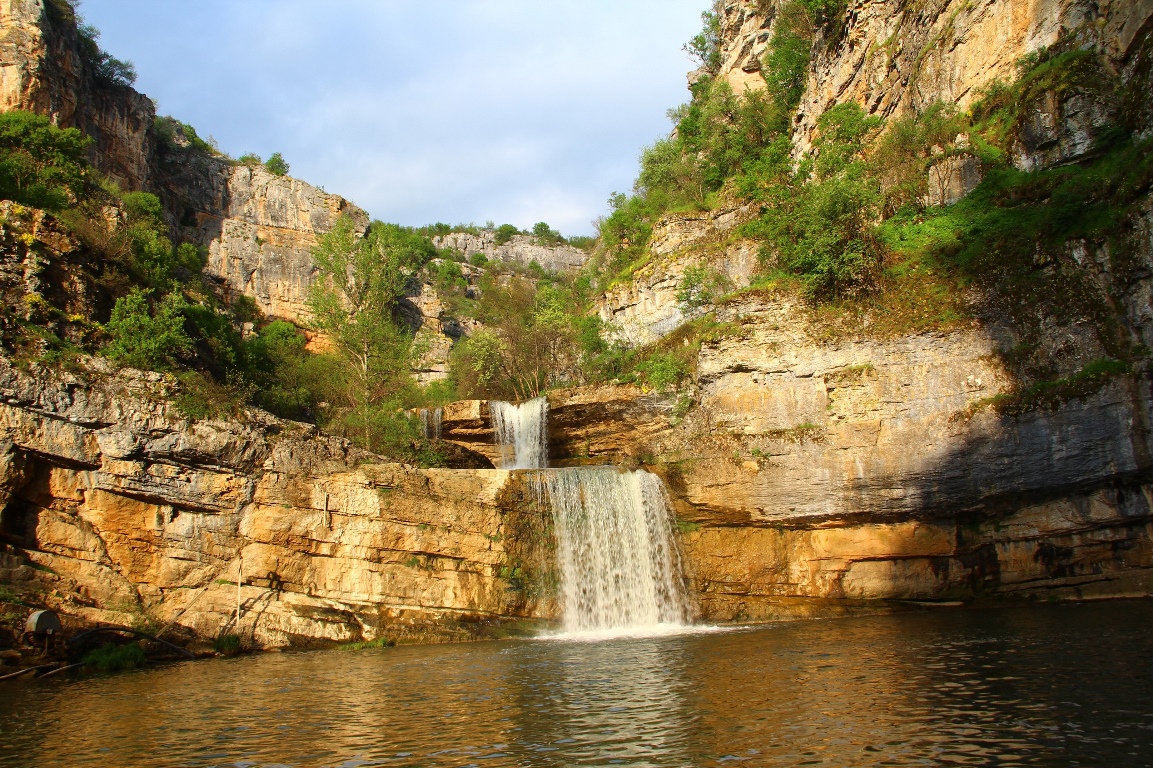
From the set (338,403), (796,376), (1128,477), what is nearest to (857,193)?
(796,376)

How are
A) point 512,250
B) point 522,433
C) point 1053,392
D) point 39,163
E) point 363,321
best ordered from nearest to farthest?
1. point 1053,392
2. point 522,433
3. point 39,163
4. point 363,321
5. point 512,250

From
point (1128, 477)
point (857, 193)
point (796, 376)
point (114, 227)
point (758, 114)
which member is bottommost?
point (1128, 477)

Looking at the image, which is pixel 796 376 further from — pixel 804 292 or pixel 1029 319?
pixel 1029 319

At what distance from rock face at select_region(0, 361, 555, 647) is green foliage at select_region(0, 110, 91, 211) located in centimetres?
1273

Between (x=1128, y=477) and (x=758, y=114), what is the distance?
2617cm

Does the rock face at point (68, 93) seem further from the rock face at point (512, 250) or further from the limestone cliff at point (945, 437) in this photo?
the rock face at point (512, 250)

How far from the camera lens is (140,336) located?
768 inches

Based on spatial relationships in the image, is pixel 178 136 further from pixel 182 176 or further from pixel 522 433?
pixel 522 433

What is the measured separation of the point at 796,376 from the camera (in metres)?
21.0

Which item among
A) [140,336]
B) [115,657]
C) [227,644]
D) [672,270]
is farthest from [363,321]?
[115,657]

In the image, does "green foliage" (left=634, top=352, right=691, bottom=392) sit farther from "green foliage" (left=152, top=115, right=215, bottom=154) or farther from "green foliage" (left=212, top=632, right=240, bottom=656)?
"green foliage" (left=152, top=115, right=215, bottom=154)

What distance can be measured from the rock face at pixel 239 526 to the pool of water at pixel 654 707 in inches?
117

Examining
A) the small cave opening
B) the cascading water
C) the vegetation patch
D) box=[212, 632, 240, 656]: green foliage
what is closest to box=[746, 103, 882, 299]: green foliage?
the vegetation patch

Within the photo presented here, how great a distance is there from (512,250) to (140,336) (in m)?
68.2
